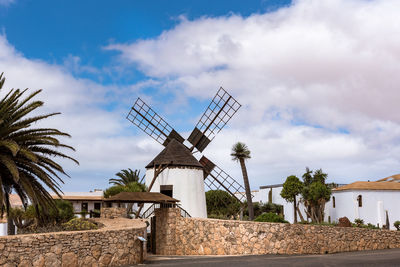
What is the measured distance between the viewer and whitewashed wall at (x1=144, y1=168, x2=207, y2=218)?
103 feet

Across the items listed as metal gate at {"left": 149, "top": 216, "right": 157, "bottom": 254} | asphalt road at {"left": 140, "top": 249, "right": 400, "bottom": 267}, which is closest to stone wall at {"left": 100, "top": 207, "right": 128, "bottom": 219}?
metal gate at {"left": 149, "top": 216, "right": 157, "bottom": 254}

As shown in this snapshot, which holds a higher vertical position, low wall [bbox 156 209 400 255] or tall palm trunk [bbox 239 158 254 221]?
tall palm trunk [bbox 239 158 254 221]

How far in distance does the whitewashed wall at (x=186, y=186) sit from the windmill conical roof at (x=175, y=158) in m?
0.45

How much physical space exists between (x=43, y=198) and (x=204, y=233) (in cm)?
870

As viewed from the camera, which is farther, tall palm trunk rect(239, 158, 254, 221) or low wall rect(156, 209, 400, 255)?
tall palm trunk rect(239, 158, 254, 221)

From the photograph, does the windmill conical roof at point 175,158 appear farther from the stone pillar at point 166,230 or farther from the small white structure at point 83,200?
the small white structure at point 83,200

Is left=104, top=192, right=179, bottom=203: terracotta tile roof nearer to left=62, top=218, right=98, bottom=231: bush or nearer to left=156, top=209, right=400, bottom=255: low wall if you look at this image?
left=156, top=209, right=400, bottom=255: low wall

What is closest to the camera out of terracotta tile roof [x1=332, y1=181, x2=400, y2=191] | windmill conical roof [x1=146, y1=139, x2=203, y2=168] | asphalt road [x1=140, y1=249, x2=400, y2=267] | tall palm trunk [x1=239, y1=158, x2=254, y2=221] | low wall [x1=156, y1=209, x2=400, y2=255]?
asphalt road [x1=140, y1=249, x2=400, y2=267]

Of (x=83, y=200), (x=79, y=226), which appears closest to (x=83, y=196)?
(x=83, y=200)

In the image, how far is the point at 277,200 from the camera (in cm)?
5916

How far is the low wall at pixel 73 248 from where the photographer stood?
1231 cm

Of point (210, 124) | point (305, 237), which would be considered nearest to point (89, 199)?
point (210, 124)

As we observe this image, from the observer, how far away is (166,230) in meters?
23.6

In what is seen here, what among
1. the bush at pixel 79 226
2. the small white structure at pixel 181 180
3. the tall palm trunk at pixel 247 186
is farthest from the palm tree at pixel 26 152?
→ the tall palm trunk at pixel 247 186
